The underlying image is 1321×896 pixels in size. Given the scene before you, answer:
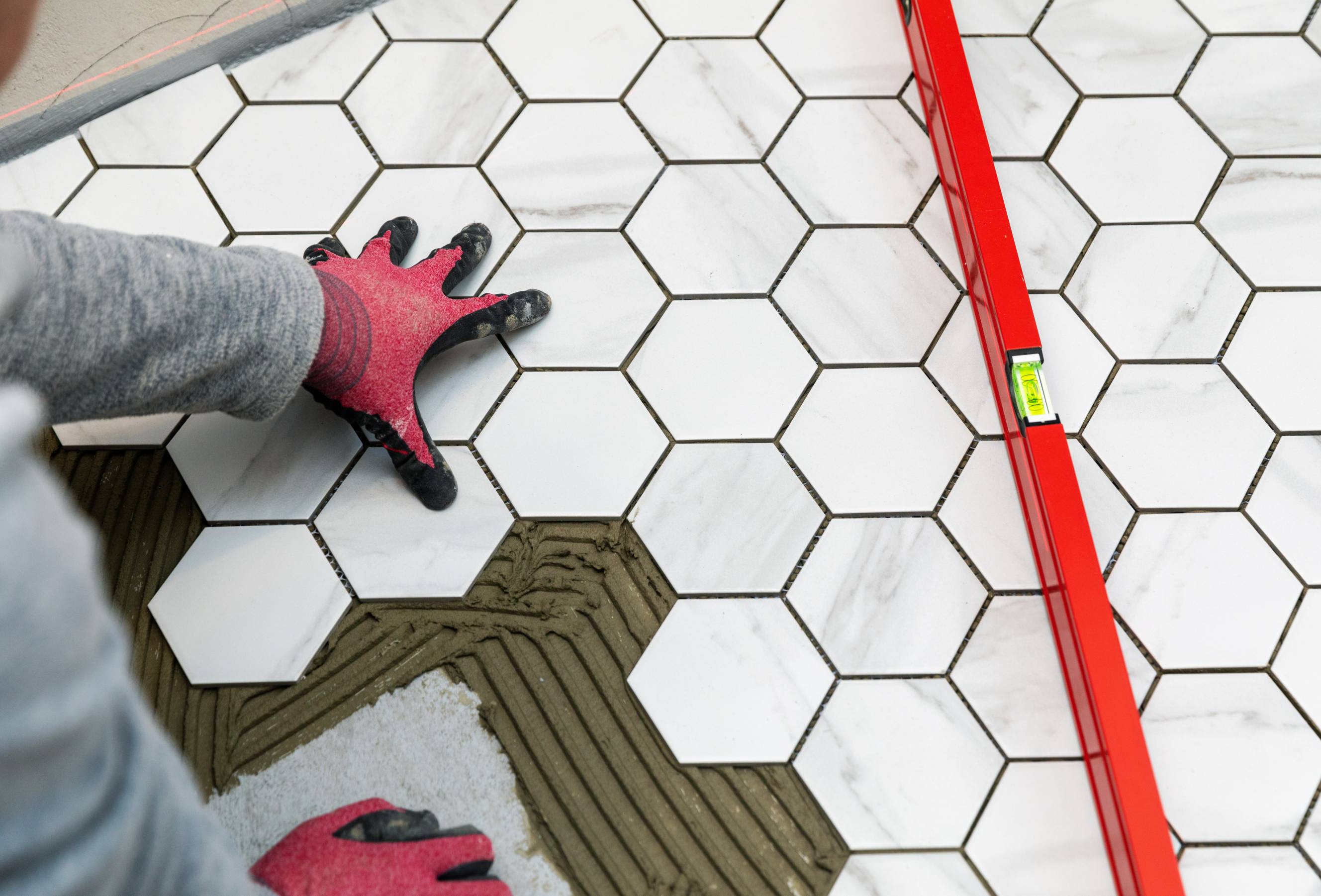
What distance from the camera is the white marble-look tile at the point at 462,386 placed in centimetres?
111

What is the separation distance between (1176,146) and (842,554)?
0.75m

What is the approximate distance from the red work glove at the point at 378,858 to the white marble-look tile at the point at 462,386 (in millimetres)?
425

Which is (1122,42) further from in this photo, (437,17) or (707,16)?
(437,17)

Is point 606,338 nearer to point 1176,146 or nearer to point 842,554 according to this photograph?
point 842,554

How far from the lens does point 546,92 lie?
4.13 ft

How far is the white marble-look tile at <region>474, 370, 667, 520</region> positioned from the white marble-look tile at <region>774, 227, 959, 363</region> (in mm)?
245

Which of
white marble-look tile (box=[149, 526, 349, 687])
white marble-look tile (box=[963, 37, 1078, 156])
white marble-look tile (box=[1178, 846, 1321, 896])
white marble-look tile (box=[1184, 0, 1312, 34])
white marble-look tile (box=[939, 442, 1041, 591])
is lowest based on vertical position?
white marble-look tile (box=[149, 526, 349, 687])

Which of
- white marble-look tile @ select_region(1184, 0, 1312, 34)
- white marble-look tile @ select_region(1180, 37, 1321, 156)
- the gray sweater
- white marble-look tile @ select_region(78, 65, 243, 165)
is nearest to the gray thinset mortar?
the gray sweater

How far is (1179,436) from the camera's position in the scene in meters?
1.13

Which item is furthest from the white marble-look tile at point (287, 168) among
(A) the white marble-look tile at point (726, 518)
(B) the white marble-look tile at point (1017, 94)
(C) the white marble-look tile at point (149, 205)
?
(B) the white marble-look tile at point (1017, 94)

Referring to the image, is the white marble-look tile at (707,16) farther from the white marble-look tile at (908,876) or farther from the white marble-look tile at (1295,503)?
the white marble-look tile at (908,876)

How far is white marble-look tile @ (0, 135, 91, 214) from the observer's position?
3.92 feet

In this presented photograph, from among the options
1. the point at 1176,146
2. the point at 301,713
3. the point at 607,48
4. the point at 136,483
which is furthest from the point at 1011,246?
the point at 136,483

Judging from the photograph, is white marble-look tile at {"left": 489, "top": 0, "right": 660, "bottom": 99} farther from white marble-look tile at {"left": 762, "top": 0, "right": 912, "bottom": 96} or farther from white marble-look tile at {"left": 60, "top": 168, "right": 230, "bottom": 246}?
white marble-look tile at {"left": 60, "top": 168, "right": 230, "bottom": 246}
